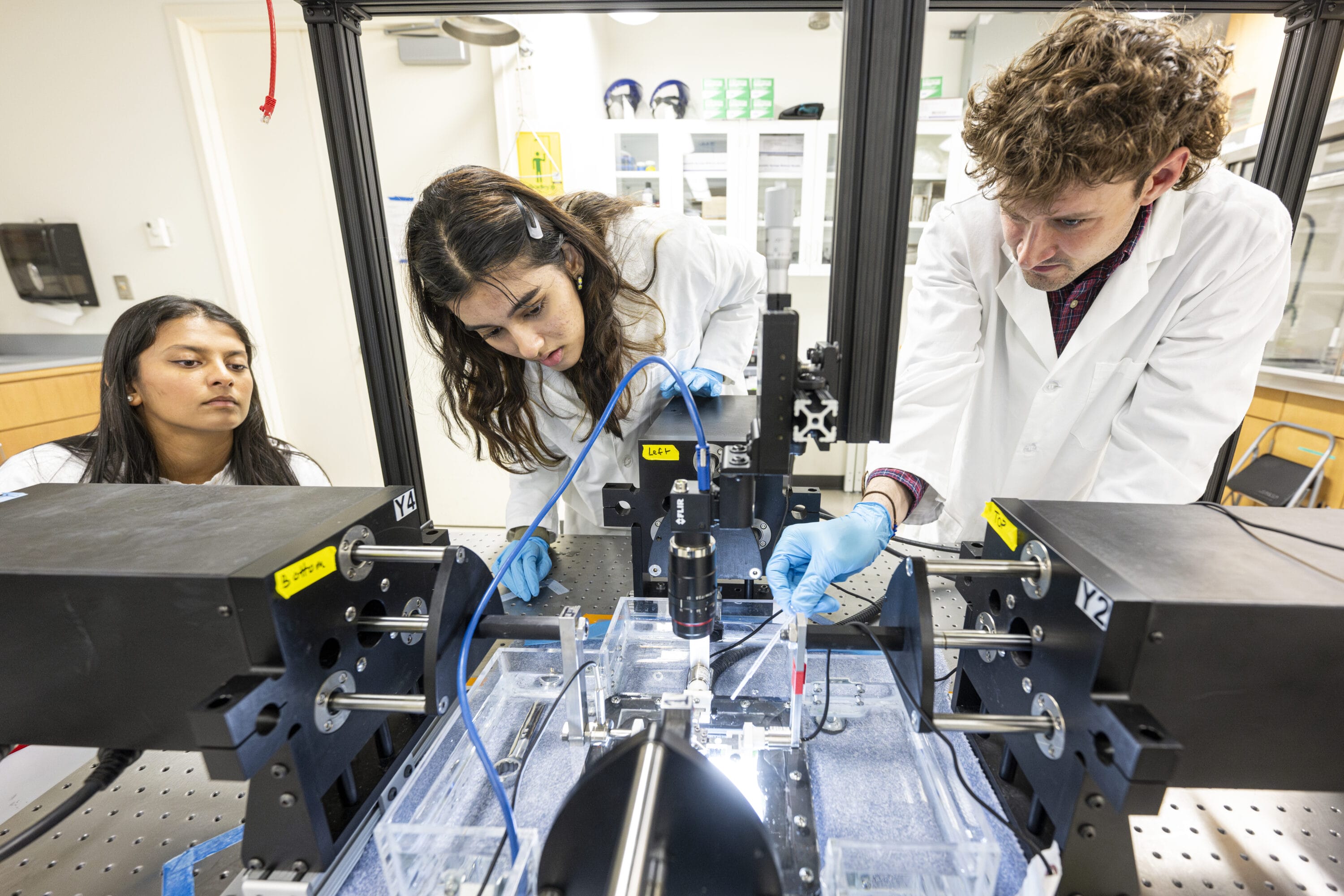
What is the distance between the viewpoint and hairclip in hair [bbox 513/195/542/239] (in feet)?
3.29

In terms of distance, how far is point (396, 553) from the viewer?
55 cm

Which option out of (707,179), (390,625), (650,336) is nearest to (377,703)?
(390,625)

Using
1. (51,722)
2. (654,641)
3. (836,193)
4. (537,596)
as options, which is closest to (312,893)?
(51,722)

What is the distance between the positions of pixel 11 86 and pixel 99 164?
0.45 metres

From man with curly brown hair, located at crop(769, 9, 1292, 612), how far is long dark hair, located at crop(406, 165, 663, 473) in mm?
556

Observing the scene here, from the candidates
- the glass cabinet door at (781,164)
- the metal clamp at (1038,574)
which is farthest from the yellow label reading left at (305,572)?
the glass cabinet door at (781,164)

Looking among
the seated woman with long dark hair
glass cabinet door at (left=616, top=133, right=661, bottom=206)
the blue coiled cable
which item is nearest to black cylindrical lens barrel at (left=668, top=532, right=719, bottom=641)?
the blue coiled cable

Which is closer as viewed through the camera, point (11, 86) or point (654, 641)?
point (654, 641)

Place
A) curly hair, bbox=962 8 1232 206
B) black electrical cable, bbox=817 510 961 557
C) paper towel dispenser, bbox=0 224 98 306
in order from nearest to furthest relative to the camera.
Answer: curly hair, bbox=962 8 1232 206
black electrical cable, bbox=817 510 961 557
paper towel dispenser, bbox=0 224 98 306

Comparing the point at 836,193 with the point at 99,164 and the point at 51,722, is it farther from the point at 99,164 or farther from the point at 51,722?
the point at 99,164

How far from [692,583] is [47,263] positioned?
147 inches

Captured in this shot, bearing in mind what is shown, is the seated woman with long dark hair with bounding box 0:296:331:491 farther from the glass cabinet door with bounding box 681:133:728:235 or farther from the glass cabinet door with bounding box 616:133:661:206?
the glass cabinet door with bounding box 681:133:728:235

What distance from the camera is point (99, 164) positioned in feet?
8.33

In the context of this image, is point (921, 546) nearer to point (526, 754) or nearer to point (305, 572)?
point (526, 754)
